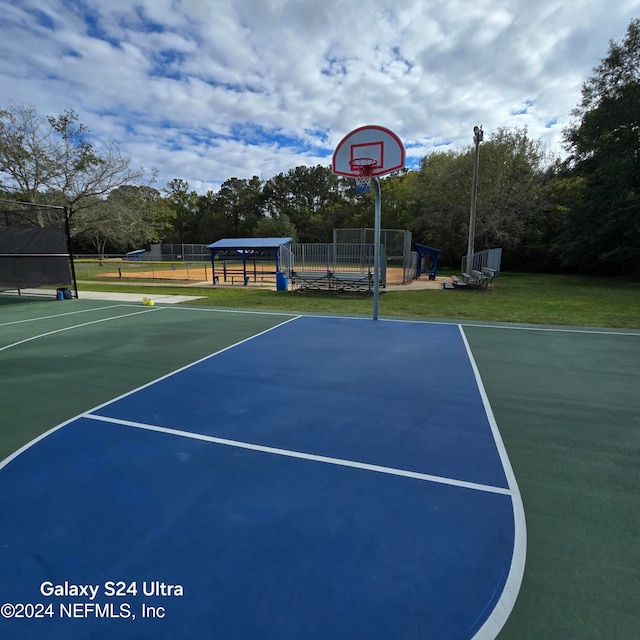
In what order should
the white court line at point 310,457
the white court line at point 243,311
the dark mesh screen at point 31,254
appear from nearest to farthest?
1. the white court line at point 310,457
2. the white court line at point 243,311
3. the dark mesh screen at point 31,254

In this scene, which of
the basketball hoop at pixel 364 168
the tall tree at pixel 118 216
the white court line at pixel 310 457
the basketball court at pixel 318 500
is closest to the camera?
the basketball court at pixel 318 500

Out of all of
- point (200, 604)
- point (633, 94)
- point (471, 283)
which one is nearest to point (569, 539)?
point (200, 604)

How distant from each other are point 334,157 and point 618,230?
20.2m

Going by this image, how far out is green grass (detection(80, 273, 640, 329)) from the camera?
1012 centimetres

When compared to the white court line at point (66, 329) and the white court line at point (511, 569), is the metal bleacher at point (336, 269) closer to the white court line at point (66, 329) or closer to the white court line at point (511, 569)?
the white court line at point (66, 329)

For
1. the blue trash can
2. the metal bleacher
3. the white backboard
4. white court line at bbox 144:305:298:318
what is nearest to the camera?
the white backboard

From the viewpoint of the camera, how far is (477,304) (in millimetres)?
12594

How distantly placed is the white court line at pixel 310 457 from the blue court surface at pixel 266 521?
0.05 feet

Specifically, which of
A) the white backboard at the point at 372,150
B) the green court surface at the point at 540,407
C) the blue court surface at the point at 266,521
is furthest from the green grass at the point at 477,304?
the blue court surface at the point at 266,521

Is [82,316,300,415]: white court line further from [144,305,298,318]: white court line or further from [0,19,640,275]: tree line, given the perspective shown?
[0,19,640,275]: tree line

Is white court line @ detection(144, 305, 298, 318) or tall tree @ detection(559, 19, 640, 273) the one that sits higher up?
tall tree @ detection(559, 19, 640, 273)

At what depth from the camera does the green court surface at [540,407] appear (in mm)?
2014

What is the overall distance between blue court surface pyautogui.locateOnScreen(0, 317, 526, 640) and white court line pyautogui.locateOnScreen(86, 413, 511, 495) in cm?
2

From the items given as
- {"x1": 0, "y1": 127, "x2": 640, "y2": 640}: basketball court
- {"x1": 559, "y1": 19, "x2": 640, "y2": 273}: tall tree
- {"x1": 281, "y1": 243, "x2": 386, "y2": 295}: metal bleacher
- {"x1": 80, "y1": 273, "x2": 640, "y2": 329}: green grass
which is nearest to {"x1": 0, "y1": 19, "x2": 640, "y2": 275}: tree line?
{"x1": 559, "y1": 19, "x2": 640, "y2": 273}: tall tree
